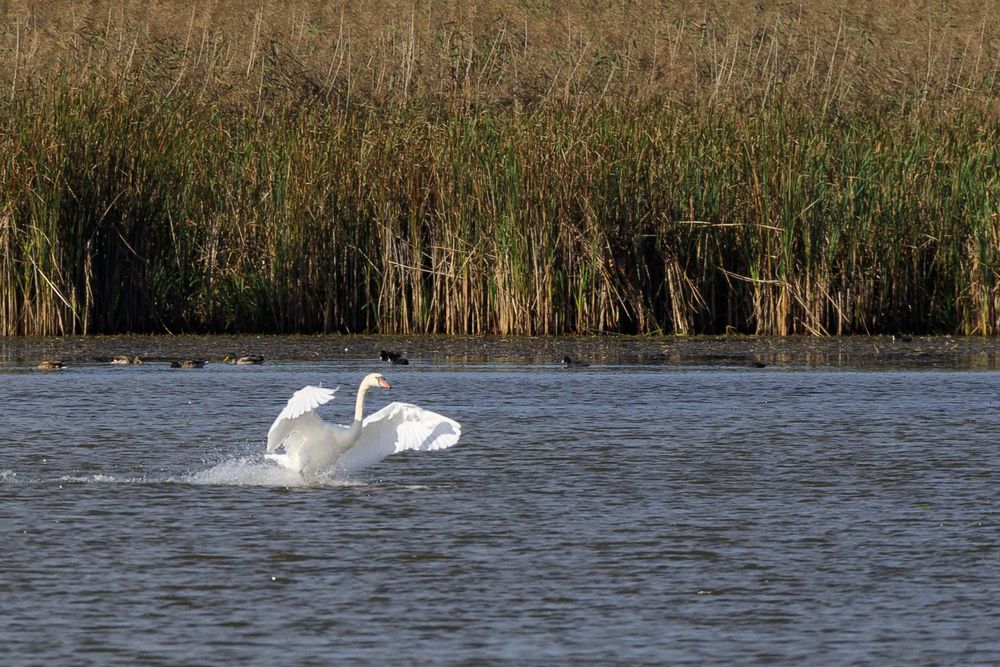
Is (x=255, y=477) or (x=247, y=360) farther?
(x=247, y=360)

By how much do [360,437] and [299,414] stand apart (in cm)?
102

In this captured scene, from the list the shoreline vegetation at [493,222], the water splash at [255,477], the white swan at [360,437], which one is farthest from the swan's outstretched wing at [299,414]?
the shoreline vegetation at [493,222]

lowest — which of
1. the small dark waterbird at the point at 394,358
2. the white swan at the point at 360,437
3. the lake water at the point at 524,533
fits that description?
the lake water at the point at 524,533

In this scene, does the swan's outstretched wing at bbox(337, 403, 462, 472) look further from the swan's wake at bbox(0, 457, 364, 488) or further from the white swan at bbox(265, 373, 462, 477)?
the swan's wake at bbox(0, 457, 364, 488)

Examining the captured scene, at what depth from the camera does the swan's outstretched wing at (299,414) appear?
845 centimetres

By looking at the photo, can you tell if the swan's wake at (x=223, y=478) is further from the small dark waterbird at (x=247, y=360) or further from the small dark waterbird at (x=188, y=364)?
the small dark waterbird at (x=247, y=360)

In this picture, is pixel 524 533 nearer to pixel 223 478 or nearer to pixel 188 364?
pixel 223 478

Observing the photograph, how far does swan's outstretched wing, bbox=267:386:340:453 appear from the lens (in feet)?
27.7

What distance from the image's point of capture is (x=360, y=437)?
372 inches

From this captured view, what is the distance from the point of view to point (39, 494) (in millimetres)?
8555

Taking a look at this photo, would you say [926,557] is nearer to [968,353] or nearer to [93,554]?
[93,554]

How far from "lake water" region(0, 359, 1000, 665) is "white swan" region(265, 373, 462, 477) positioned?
0.56 feet

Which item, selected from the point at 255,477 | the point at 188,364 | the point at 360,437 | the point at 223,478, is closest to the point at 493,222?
the point at 188,364

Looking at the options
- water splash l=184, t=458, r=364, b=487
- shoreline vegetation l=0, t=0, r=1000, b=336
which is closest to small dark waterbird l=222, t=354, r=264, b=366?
shoreline vegetation l=0, t=0, r=1000, b=336
